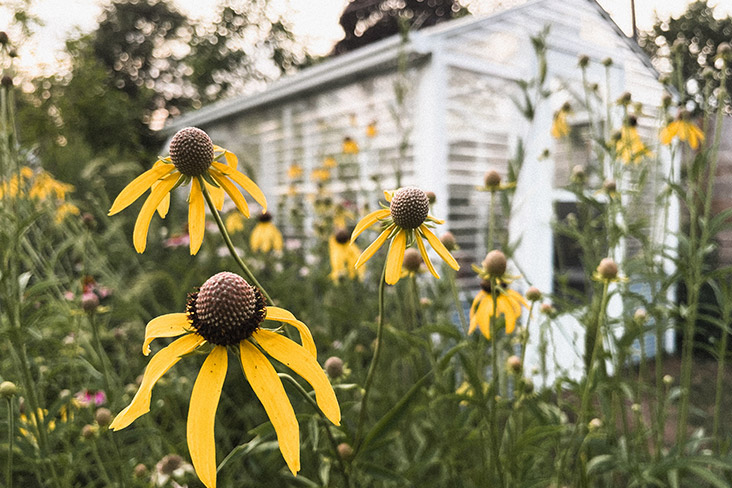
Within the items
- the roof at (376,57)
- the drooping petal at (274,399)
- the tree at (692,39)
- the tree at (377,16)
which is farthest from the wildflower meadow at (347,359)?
the tree at (377,16)

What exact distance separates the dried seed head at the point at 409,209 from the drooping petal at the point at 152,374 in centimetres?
29

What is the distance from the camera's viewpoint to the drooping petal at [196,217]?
2.09 ft

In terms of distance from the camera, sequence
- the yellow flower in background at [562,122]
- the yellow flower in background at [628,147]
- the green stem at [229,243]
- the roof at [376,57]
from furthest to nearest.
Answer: the roof at [376,57]
the yellow flower in background at [562,122]
the yellow flower in background at [628,147]
the green stem at [229,243]

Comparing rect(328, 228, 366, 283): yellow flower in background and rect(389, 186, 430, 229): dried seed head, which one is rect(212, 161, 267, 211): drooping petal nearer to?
rect(389, 186, 430, 229): dried seed head

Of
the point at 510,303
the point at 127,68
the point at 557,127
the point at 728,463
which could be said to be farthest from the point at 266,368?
the point at 127,68

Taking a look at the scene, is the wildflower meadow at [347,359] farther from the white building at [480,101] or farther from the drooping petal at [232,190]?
the white building at [480,101]

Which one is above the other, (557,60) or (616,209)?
(557,60)

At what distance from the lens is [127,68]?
51.6 feet

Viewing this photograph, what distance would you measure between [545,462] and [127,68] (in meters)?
17.6

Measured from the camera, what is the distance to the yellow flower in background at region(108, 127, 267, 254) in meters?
0.64

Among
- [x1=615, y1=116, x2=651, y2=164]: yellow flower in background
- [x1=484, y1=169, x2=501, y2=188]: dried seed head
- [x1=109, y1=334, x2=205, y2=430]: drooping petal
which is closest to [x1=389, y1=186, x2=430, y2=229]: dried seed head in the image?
[x1=109, y1=334, x2=205, y2=430]: drooping petal

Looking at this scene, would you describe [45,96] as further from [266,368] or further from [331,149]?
[266,368]

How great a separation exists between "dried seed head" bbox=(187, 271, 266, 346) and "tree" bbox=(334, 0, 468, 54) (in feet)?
39.4

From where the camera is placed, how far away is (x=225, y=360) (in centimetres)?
53
